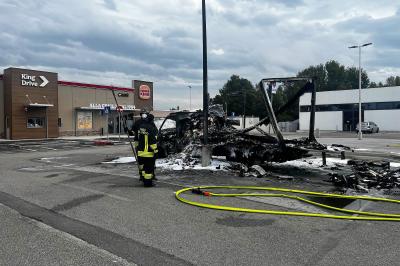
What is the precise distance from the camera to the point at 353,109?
53750 mm

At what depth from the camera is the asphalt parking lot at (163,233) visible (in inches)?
163

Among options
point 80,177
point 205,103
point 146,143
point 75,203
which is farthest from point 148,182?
point 205,103

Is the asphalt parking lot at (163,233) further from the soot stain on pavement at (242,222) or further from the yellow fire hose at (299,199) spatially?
the yellow fire hose at (299,199)

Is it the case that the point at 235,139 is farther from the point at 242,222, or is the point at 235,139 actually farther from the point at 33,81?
the point at 33,81

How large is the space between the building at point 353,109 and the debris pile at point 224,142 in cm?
3912

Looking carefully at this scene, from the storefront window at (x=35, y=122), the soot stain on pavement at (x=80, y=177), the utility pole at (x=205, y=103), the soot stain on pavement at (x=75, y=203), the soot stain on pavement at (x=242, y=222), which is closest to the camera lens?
the soot stain on pavement at (x=242, y=222)

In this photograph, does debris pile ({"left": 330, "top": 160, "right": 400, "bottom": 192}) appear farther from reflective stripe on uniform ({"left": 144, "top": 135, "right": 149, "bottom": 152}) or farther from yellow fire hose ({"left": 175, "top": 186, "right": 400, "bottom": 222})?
reflective stripe on uniform ({"left": 144, "top": 135, "right": 149, "bottom": 152})

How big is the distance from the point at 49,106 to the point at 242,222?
35.3m

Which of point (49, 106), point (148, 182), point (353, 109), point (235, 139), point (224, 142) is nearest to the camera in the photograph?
point (148, 182)

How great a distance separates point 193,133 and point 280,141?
359cm

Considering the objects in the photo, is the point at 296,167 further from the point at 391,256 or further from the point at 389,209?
the point at 391,256

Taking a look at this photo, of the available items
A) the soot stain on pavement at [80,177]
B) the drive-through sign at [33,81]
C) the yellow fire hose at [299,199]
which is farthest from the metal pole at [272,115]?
the drive-through sign at [33,81]

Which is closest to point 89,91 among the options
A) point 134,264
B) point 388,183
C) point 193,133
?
point 193,133

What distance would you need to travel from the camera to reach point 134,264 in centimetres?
397
